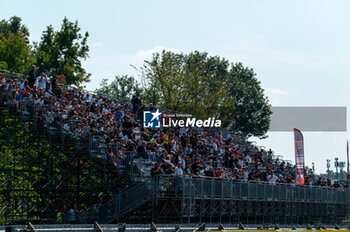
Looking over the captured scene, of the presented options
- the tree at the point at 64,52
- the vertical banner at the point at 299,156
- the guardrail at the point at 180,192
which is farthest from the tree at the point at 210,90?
the guardrail at the point at 180,192

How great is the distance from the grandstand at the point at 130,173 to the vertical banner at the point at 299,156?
78 centimetres

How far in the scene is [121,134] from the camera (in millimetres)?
34750

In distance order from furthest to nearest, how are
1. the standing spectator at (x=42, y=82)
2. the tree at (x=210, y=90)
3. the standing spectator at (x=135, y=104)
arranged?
the tree at (x=210, y=90)
the standing spectator at (x=135, y=104)
the standing spectator at (x=42, y=82)

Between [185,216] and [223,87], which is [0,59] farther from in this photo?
[185,216]

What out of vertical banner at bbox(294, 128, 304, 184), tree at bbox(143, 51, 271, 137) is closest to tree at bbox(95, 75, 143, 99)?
tree at bbox(143, 51, 271, 137)

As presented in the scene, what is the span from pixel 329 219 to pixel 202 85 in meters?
33.0

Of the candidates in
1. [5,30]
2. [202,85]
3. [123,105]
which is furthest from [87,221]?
[5,30]

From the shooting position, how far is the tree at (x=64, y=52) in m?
69.9

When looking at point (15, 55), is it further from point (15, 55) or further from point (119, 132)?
point (119, 132)

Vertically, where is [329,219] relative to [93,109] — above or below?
below

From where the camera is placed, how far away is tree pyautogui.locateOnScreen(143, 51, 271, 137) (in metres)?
76.4

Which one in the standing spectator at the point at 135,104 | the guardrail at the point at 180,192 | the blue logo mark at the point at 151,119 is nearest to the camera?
the guardrail at the point at 180,192

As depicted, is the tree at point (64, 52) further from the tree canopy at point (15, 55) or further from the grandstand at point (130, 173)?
the grandstand at point (130, 173)

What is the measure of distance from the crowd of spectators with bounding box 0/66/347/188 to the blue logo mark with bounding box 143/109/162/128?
341 mm
